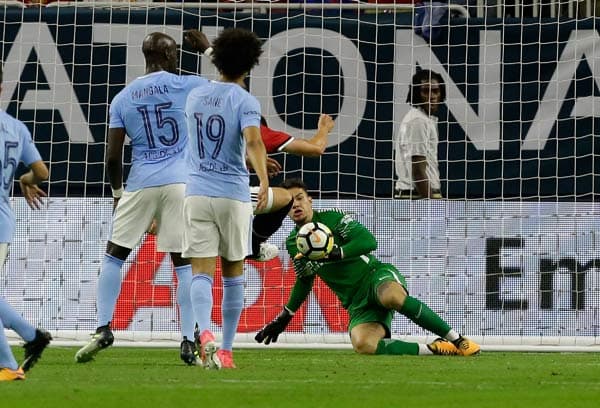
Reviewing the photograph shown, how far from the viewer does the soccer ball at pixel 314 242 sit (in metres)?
10.6

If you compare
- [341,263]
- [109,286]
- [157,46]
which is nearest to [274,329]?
[341,263]

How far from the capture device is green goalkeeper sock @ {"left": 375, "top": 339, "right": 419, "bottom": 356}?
434 inches

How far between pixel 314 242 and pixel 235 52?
104 inches

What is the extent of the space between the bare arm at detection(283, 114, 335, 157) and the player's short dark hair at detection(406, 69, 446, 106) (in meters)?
4.14

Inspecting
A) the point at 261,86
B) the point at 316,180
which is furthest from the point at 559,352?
the point at 261,86

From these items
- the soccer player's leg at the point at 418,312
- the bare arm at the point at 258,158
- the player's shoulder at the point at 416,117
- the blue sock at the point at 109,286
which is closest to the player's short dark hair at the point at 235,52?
the bare arm at the point at 258,158

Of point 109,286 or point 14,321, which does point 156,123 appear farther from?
point 14,321

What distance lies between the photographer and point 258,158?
8055 mm

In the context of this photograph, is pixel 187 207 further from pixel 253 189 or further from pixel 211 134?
pixel 253 189

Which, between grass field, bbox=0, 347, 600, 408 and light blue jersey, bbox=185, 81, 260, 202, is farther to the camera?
light blue jersey, bbox=185, 81, 260, 202

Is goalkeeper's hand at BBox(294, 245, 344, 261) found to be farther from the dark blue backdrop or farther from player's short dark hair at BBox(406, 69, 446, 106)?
player's short dark hair at BBox(406, 69, 446, 106)

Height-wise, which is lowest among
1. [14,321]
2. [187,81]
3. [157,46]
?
[14,321]

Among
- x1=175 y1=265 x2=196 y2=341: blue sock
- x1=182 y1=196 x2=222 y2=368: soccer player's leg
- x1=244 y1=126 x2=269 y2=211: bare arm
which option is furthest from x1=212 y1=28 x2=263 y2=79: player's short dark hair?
x1=175 y1=265 x2=196 y2=341: blue sock

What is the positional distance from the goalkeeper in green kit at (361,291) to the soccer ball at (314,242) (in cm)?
13
